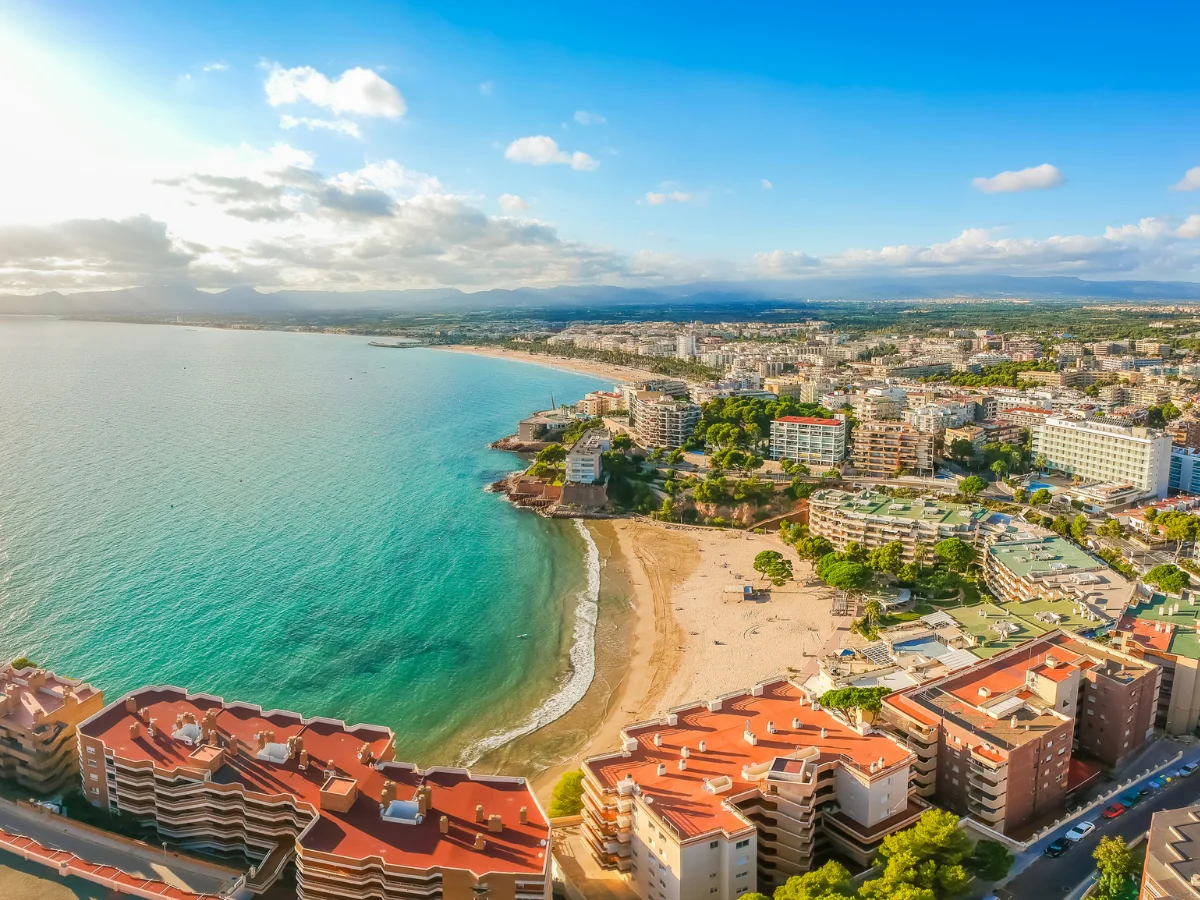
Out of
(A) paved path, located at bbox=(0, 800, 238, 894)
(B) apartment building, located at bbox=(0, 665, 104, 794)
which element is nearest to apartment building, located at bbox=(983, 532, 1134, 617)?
(A) paved path, located at bbox=(0, 800, 238, 894)

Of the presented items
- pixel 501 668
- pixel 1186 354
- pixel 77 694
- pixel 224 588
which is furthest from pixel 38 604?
pixel 1186 354

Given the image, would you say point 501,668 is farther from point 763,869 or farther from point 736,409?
point 736,409

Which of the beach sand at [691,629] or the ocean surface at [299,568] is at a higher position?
the ocean surface at [299,568]

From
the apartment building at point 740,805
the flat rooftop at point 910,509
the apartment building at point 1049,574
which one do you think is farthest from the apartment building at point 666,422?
the apartment building at point 740,805

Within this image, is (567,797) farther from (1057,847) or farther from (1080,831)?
(1080,831)

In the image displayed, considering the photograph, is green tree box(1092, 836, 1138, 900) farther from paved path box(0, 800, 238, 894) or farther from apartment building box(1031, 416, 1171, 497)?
apartment building box(1031, 416, 1171, 497)

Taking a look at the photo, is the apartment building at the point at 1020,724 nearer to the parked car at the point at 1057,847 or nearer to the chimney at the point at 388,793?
the parked car at the point at 1057,847

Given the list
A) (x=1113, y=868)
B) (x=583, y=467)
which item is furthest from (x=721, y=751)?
(x=583, y=467)
